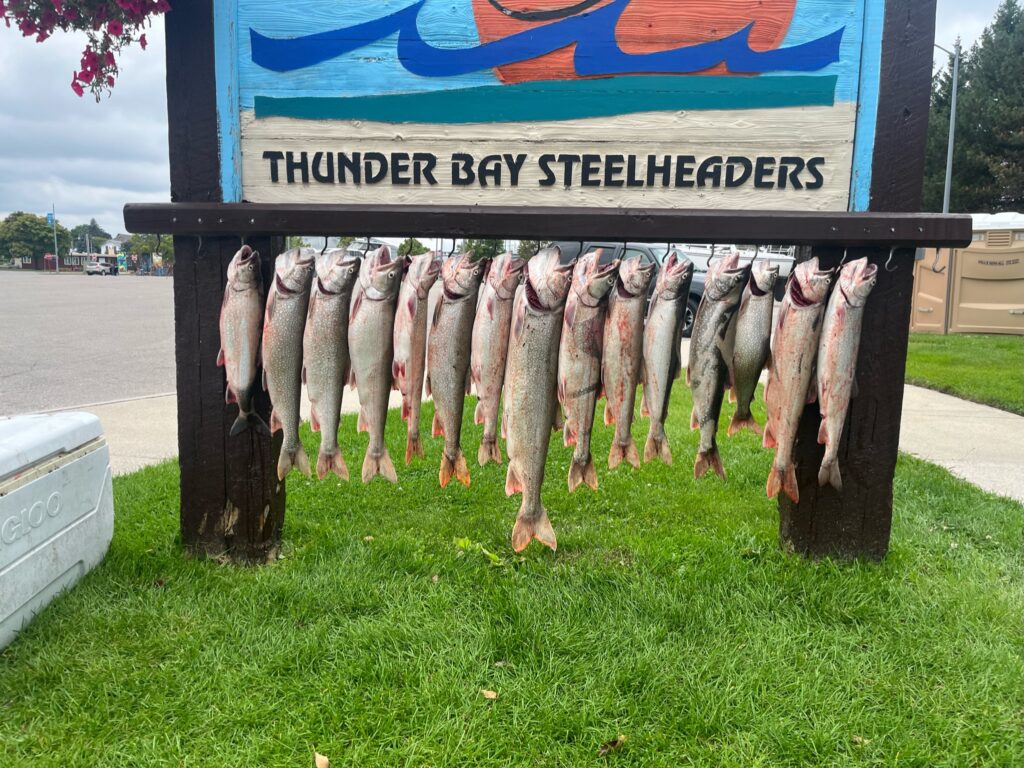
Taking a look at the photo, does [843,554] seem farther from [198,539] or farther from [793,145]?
[198,539]

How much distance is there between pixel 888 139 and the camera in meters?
3.15

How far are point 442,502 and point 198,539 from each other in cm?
153

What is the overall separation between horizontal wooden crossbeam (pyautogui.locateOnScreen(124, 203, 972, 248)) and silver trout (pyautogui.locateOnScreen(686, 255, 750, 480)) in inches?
13.7

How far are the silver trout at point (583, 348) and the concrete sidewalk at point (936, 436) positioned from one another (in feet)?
12.0

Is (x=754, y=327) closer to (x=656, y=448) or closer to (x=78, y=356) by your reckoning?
(x=656, y=448)

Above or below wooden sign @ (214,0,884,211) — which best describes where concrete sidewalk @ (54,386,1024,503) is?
below

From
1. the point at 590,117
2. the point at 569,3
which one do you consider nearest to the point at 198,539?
the point at 590,117

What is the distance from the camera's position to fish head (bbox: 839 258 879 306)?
8.68 feet

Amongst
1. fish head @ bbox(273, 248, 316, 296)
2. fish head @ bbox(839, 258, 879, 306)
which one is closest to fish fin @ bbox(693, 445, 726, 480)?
fish head @ bbox(839, 258, 879, 306)

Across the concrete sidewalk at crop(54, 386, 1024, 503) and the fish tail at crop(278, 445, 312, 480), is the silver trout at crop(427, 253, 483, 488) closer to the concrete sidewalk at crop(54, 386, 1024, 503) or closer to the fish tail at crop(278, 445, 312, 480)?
the fish tail at crop(278, 445, 312, 480)

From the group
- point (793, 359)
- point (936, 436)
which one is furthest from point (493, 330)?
point (936, 436)

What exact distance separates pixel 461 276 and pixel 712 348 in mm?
940

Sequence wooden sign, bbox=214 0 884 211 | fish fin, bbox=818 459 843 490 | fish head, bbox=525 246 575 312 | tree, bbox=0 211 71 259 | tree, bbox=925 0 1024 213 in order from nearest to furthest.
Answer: fish head, bbox=525 246 575 312 → fish fin, bbox=818 459 843 490 → wooden sign, bbox=214 0 884 211 → tree, bbox=925 0 1024 213 → tree, bbox=0 211 71 259

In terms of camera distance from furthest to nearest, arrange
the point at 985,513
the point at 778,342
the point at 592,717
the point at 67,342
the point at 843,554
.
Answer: the point at 67,342 → the point at 985,513 → the point at 843,554 → the point at 778,342 → the point at 592,717
